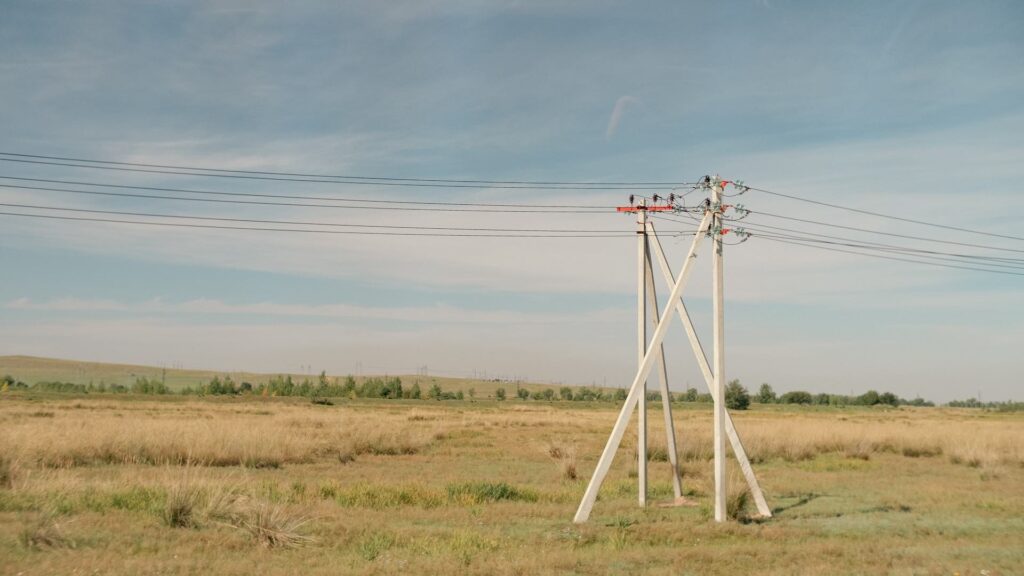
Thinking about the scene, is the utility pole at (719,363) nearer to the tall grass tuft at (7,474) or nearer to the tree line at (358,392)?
the tall grass tuft at (7,474)

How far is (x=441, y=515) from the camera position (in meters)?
14.4

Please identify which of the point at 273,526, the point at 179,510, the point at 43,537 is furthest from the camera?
the point at 179,510

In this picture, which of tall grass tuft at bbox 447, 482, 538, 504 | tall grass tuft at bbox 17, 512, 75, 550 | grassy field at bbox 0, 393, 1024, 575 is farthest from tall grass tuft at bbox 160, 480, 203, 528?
tall grass tuft at bbox 447, 482, 538, 504

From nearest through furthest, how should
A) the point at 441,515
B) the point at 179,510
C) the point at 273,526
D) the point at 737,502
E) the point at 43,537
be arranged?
the point at 43,537 < the point at 273,526 < the point at 179,510 < the point at 441,515 < the point at 737,502

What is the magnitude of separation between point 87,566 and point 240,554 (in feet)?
6.34

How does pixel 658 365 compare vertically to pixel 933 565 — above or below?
above

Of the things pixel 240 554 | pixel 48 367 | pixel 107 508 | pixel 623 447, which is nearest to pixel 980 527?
pixel 240 554

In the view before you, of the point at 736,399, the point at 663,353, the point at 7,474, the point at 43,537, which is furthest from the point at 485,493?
the point at 736,399

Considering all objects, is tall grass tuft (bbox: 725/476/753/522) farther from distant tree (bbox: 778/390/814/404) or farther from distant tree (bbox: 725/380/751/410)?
distant tree (bbox: 778/390/814/404)

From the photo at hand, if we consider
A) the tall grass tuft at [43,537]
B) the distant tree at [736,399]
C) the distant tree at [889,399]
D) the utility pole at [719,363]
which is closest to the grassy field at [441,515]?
the tall grass tuft at [43,537]

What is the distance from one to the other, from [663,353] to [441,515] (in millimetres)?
5828

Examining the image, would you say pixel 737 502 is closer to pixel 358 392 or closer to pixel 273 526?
pixel 273 526

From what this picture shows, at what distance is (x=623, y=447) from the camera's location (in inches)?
1276

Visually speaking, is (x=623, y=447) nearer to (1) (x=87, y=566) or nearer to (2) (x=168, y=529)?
(2) (x=168, y=529)
